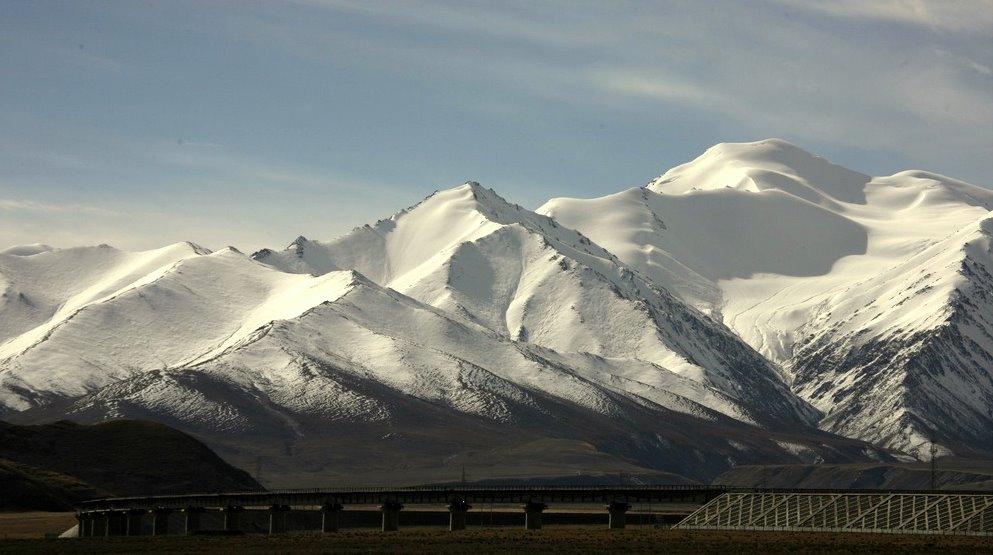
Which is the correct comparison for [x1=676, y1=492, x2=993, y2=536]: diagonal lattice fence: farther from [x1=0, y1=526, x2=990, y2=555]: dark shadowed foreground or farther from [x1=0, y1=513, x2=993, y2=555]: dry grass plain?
[x1=0, y1=526, x2=990, y2=555]: dark shadowed foreground

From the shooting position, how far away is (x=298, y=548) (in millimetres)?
183375

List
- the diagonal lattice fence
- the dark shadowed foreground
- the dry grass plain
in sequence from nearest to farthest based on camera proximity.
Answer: the dry grass plain, the dark shadowed foreground, the diagonal lattice fence

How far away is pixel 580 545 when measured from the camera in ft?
598

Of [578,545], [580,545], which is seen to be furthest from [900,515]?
[578,545]

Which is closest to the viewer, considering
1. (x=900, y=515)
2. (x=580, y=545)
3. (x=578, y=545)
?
(x=580, y=545)

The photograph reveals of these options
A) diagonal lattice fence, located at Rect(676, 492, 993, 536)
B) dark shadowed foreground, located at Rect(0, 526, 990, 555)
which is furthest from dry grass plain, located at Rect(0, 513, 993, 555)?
diagonal lattice fence, located at Rect(676, 492, 993, 536)

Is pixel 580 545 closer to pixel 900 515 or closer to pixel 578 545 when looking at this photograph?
pixel 578 545

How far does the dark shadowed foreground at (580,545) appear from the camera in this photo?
170 metres

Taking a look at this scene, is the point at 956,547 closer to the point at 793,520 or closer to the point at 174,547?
the point at 793,520

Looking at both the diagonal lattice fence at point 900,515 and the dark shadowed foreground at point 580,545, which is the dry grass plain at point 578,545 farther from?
the diagonal lattice fence at point 900,515

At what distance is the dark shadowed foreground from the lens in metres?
170

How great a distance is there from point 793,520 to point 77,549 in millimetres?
76919

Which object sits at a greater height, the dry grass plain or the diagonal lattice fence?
the diagonal lattice fence

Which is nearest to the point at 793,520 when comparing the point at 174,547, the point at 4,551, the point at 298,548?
the point at 298,548
